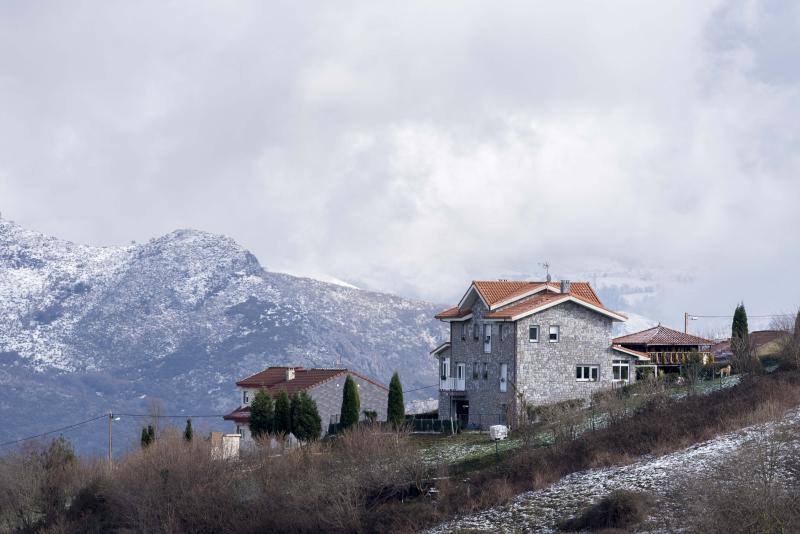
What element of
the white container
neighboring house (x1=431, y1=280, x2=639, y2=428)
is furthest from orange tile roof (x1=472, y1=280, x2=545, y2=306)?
the white container

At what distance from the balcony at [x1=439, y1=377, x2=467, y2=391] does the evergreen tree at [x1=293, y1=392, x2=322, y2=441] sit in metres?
10.4

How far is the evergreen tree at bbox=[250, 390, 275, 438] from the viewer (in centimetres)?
9175

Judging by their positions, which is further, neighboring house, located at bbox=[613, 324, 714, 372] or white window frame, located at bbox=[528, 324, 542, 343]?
neighboring house, located at bbox=[613, 324, 714, 372]

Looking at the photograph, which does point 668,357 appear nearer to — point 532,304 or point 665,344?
point 665,344

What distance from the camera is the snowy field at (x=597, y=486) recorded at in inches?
2168

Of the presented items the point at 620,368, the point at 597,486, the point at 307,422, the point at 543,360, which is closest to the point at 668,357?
the point at 620,368

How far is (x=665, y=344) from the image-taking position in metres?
104

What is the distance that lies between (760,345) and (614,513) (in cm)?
4625

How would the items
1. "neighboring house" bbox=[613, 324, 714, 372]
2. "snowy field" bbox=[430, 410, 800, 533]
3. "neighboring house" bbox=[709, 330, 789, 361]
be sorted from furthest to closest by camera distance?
"neighboring house" bbox=[613, 324, 714, 372] < "neighboring house" bbox=[709, 330, 789, 361] < "snowy field" bbox=[430, 410, 800, 533]

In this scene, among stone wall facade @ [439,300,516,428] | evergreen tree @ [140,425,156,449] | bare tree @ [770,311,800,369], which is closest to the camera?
bare tree @ [770,311,800,369]

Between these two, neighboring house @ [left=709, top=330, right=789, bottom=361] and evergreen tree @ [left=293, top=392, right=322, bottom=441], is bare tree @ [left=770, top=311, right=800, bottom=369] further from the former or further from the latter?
evergreen tree @ [left=293, top=392, right=322, bottom=441]

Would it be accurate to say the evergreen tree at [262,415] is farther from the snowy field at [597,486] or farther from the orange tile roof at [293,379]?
the snowy field at [597,486]

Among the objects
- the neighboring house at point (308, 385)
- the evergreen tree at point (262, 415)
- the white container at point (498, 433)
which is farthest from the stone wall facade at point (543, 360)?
the neighboring house at point (308, 385)

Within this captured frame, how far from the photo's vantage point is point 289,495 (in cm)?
6731
